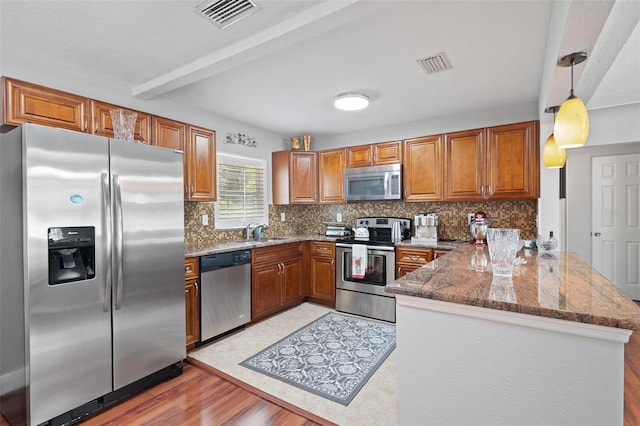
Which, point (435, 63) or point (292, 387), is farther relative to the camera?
point (435, 63)

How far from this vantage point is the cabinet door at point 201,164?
10.2ft

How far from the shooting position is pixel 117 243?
2074mm

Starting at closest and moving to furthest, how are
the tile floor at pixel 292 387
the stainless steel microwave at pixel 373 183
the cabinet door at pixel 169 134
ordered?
1. the tile floor at pixel 292 387
2. the cabinet door at pixel 169 134
3. the stainless steel microwave at pixel 373 183

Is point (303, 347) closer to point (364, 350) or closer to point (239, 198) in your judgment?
point (364, 350)

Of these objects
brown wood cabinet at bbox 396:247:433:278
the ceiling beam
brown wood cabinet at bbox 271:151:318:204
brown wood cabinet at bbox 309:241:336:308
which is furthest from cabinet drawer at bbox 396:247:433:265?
the ceiling beam

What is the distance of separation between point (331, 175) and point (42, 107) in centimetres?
310

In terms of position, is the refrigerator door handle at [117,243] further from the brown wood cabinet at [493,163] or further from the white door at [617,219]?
the white door at [617,219]

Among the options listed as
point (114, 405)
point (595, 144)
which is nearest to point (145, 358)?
point (114, 405)

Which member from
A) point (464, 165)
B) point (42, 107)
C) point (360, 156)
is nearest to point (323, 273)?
point (360, 156)

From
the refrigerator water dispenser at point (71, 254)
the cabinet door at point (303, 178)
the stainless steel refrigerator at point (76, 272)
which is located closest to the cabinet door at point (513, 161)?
the cabinet door at point (303, 178)

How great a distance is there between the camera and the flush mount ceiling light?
297 centimetres

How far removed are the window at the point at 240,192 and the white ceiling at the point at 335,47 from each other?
3.07ft

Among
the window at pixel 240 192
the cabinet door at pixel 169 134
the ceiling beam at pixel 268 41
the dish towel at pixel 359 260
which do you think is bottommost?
the dish towel at pixel 359 260

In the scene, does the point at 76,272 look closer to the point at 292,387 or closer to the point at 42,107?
the point at 42,107
